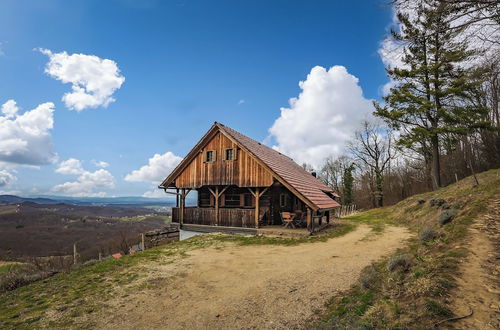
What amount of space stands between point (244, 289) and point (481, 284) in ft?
16.2

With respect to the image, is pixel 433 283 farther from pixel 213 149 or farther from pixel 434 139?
pixel 434 139

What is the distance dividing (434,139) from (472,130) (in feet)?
9.13

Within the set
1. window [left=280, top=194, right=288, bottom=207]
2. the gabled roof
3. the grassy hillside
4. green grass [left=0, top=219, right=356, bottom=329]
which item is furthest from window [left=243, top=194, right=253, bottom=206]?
the grassy hillside

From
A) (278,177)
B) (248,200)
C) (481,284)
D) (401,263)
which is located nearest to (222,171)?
(248,200)

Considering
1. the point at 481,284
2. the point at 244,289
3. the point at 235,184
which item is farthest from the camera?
the point at 235,184

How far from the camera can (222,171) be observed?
682 inches

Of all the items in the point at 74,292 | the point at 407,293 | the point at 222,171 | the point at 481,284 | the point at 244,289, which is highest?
the point at 222,171

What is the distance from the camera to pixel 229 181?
16875 millimetres

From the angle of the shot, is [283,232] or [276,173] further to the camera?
[276,173]

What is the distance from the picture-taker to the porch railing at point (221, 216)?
15789mm

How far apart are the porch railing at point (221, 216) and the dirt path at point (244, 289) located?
485 centimetres

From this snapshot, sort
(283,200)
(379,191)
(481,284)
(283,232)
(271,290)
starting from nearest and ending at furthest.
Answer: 1. (481,284)
2. (271,290)
3. (283,232)
4. (283,200)
5. (379,191)

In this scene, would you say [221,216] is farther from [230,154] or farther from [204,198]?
[204,198]

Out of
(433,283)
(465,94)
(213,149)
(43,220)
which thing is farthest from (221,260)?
(43,220)
